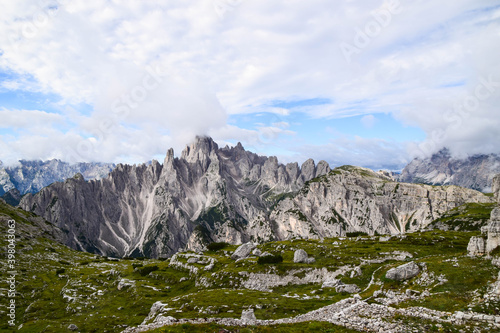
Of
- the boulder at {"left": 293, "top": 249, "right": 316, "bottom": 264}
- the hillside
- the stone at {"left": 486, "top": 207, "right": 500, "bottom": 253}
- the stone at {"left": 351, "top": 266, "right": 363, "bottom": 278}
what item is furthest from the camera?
the boulder at {"left": 293, "top": 249, "right": 316, "bottom": 264}

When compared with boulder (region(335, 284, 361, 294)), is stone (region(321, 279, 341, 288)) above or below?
below

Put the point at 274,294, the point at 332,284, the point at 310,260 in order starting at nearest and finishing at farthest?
the point at 274,294, the point at 332,284, the point at 310,260

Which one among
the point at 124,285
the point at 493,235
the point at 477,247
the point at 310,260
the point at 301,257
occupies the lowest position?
the point at 124,285

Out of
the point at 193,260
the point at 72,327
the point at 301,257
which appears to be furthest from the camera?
the point at 193,260

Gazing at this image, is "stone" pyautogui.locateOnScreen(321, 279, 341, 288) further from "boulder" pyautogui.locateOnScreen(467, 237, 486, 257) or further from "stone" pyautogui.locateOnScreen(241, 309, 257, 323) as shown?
"stone" pyautogui.locateOnScreen(241, 309, 257, 323)

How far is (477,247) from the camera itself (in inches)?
1619

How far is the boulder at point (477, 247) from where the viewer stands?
40.3 m

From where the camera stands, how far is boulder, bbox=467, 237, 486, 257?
40312mm

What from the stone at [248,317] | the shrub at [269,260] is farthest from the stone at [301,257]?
the stone at [248,317]

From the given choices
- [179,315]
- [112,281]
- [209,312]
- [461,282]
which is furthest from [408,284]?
[112,281]

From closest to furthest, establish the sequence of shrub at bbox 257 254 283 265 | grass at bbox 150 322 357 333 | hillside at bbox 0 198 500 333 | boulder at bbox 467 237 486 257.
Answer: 1. grass at bbox 150 322 357 333
2. hillside at bbox 0 198 500 333
3. boulder at bbox 467 237 486 257
4. shrub at bbox 257 254 283 265

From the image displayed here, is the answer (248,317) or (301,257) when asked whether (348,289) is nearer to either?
(248,317)

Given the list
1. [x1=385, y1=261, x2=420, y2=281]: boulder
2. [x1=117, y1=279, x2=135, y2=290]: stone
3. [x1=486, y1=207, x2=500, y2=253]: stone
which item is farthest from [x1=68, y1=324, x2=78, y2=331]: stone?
[x1=486, y1=207, x2=500, y2=253]: stone

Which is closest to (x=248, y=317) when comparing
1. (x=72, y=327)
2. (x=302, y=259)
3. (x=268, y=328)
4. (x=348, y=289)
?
(x=268, y=328)
